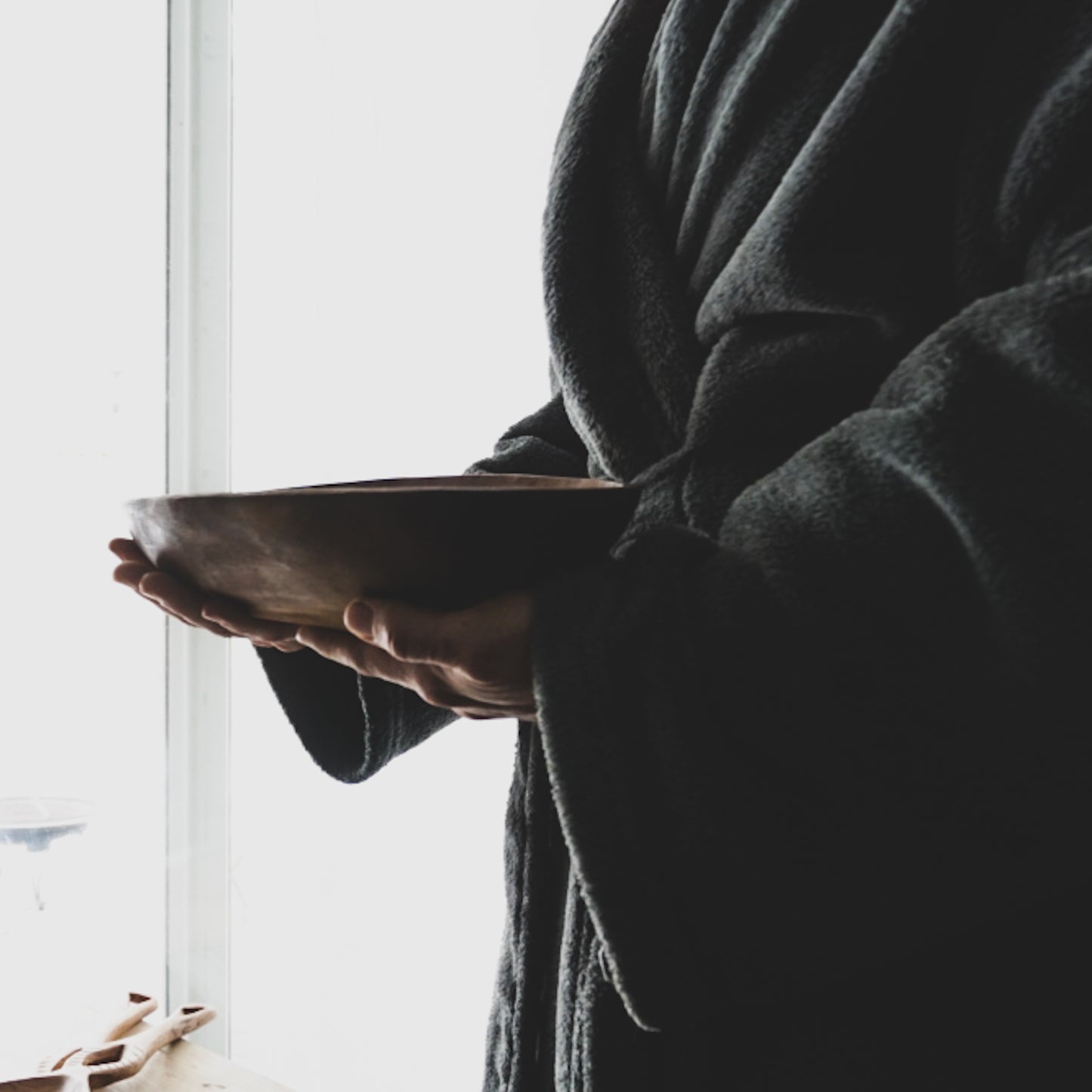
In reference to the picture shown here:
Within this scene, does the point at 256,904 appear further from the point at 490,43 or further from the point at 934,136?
the point at 934,136

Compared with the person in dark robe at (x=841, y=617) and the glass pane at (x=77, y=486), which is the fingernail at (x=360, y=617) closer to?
the person in dark robe at (x=841, y=617)

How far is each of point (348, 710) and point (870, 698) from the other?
0.45 meters

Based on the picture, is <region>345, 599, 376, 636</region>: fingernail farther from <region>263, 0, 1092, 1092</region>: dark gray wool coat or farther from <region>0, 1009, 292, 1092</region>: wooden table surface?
<region>0, 1009, 292, 1092</region>: wooden table surface

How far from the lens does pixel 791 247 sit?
0.53 metres

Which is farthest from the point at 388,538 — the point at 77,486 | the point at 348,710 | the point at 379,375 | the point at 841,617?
the point at 77,486

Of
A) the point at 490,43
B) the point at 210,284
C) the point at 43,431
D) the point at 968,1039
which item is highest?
the point at 490,43

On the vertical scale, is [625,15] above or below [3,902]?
above

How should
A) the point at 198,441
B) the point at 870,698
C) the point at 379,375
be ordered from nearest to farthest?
the point at 870,698, the point at 379,375, the point at 198,441

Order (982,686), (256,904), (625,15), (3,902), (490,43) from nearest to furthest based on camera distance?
(982,686) < (625,15) < (490,43) < (3,902) < (256,904)

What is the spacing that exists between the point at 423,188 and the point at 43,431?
0.68m

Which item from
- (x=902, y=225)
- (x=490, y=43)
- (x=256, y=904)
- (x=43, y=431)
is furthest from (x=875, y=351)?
(x=256, y=904)

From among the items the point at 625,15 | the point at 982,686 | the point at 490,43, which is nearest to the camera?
the point at 982,686

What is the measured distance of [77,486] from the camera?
1.69 metres

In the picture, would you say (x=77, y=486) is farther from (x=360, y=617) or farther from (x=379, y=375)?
(x=360, y=617)
